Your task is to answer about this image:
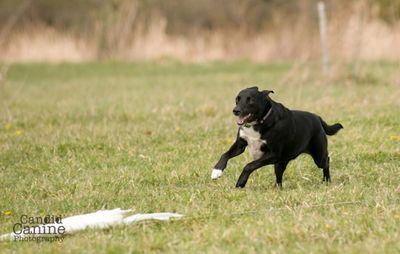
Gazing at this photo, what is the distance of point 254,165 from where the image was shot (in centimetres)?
648

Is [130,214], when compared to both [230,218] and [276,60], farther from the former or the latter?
[276,60]

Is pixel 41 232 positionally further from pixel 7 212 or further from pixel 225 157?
pixel 225 157

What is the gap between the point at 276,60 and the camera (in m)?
25.3

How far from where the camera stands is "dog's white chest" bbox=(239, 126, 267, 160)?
257 inches

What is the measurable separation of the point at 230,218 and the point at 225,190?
1.06 m

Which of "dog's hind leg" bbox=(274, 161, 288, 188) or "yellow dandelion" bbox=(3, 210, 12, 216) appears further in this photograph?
"dog's hind leg" bbox=(274, 161, 288, 188)

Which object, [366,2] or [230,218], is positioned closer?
[230,218]

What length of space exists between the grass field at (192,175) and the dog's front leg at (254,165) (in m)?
0.09

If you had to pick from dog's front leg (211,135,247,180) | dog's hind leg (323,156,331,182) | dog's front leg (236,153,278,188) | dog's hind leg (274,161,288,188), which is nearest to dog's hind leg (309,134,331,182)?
dog's hind leg (323,156,331,182)

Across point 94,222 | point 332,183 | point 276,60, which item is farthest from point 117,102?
point 276,60

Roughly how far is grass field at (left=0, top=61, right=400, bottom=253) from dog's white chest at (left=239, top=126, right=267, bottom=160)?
33cm

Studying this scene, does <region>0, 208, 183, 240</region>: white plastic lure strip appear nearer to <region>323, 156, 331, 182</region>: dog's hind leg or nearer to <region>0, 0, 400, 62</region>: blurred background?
<region>323, 156, 331, 182</region>: dog's hind leg

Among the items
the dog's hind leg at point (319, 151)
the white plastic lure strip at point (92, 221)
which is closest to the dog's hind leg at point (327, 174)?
the dog's hind leg at point (319, 151)

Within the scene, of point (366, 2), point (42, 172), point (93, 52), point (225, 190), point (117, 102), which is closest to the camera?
point (225, 190)
